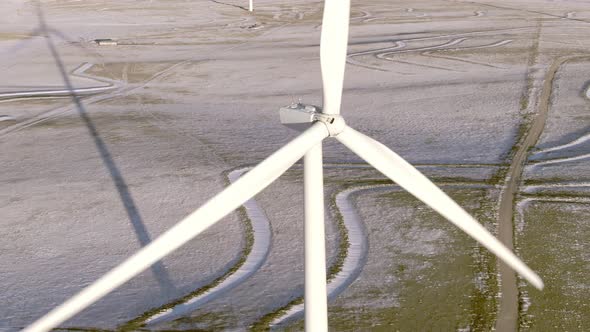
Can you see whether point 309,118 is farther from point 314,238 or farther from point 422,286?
point 422,286

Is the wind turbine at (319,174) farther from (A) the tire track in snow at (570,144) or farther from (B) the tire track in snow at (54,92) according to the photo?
(B) the tire track in snow at (54,92)

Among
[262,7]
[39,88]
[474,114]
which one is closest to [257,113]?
[474,114]

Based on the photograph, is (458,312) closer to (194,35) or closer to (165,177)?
(165,177)

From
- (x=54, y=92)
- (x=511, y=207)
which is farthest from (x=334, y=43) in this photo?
(x=54, y=92)

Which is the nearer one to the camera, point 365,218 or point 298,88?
point 365,218

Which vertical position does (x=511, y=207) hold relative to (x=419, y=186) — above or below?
above

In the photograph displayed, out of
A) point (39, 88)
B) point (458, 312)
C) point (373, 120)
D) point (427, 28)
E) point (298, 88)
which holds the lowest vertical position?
point (458, 312)

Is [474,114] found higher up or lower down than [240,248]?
higher up
